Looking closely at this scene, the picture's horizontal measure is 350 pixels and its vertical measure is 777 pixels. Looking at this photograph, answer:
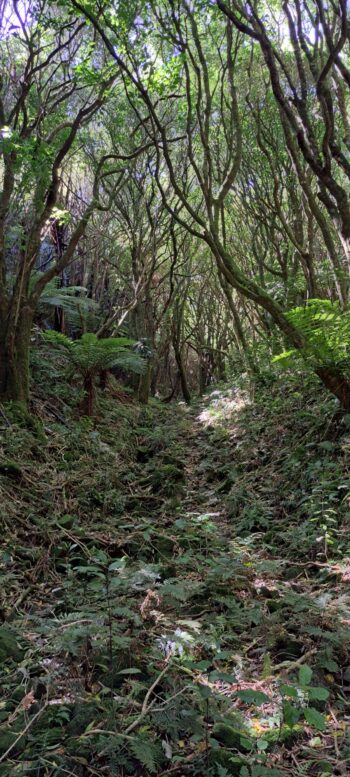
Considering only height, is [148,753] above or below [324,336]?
Answer: below

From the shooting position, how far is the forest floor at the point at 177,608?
1.97 m

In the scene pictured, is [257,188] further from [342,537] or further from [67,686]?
[67,686]

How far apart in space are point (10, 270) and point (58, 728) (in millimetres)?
8429

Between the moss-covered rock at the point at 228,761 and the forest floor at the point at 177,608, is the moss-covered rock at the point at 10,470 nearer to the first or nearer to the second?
the forest floor at the point at 177,608

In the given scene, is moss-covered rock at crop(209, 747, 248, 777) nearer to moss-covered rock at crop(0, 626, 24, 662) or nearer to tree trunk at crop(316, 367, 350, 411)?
moss-covered rock at crop(0, 626, 24, 662)

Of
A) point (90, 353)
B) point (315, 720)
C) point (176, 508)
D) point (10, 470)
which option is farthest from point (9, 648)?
point (90, 353)

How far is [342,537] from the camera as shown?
12.7 feet

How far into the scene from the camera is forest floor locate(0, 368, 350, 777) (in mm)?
1968

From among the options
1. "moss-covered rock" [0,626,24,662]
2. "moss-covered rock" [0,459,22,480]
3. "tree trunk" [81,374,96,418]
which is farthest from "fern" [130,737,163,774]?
"tree trunk" [81,374,96,418]

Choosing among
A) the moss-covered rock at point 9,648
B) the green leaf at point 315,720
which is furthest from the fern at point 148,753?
the moss-covered rock at point 9,648

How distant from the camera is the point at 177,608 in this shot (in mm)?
3010

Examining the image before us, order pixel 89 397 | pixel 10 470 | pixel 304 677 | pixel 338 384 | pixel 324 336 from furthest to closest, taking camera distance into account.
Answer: pixel 89 397
pixel 338 384
pixel 324 336
pixel 10 470
pixel 304 677

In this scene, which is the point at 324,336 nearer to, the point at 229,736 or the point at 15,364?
the point at 15,364

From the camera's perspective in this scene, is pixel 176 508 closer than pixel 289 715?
No
